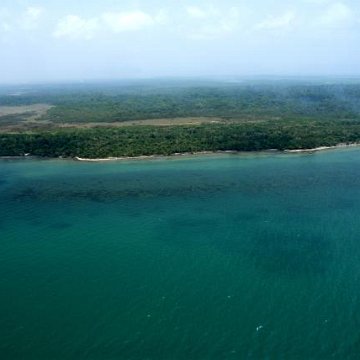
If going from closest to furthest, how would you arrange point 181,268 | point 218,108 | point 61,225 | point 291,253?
point 181,268
point 291,253
point 61,225
point 218,108

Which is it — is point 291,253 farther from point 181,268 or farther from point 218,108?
point 218,108

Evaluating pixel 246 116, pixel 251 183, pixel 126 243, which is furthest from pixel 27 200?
pixel 246 116

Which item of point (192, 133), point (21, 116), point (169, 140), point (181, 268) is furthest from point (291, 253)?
point (21, 116)

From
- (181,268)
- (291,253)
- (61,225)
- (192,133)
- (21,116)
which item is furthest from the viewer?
(21,116)

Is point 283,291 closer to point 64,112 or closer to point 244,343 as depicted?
point 244,343

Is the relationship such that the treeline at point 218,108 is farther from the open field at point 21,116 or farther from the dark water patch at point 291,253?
the dark water patch at point 291,253

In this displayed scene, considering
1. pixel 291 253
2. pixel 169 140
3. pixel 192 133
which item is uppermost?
pixel 192 133
